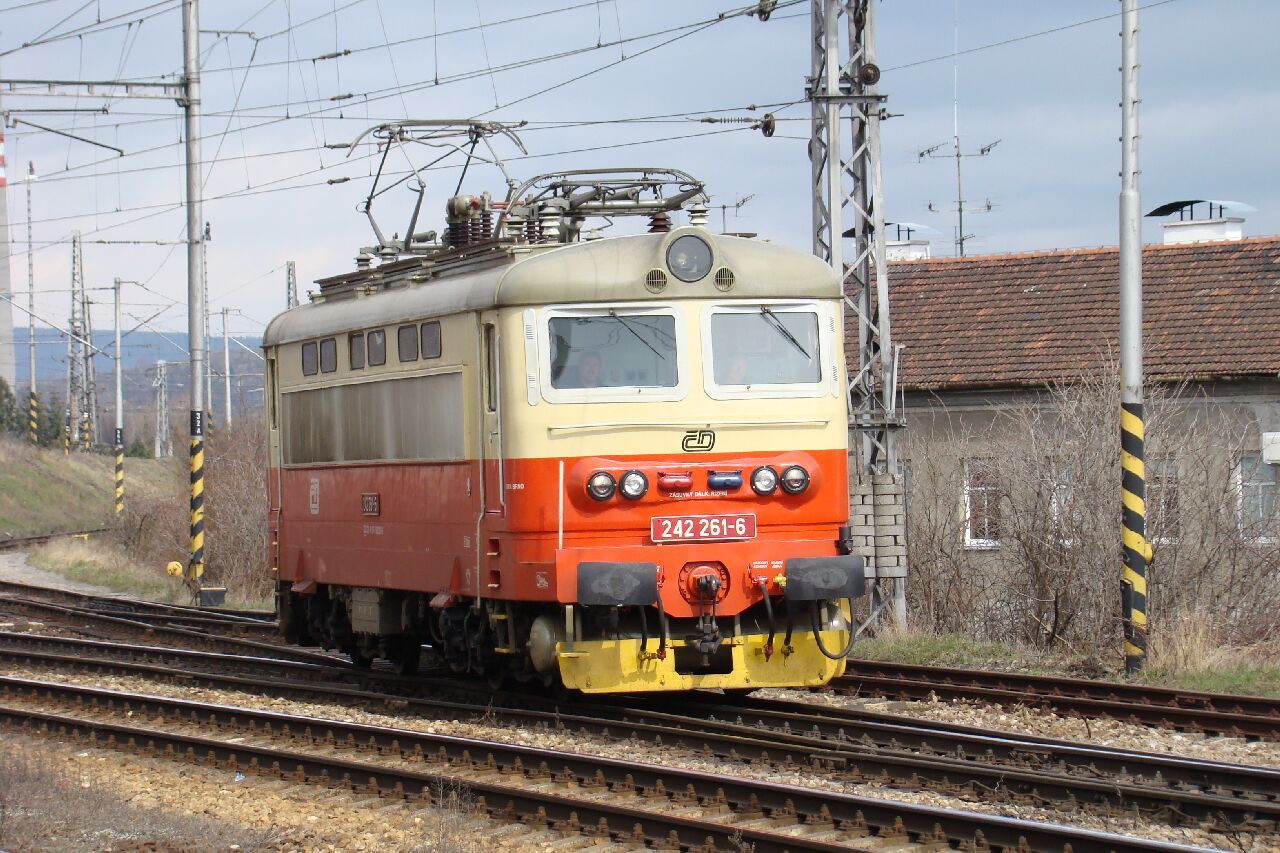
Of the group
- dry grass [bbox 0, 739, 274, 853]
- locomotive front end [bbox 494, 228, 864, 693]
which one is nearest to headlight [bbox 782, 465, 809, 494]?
locomotive front end [bbox 494, 228, 864, 693]

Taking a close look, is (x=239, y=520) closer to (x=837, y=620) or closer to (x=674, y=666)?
(x=674, y=666)

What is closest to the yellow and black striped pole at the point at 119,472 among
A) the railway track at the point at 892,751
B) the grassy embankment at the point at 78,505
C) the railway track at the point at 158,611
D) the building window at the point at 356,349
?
the grassy embankment at the point at 78,505

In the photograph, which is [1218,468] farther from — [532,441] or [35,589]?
[35,589]

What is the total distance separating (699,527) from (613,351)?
52.5 inches

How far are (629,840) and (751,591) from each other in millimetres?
3207

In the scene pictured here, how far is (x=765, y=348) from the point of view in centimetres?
1205

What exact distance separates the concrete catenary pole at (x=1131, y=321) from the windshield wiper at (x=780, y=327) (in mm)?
3358

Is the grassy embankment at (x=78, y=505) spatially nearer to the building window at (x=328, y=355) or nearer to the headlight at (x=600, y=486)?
the building window at (x=328, y=355)

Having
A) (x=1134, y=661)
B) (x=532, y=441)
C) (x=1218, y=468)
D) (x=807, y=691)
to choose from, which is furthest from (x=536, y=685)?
(x=1218, y=468)

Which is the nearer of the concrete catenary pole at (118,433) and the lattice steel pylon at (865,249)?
the lattice steel pylon at (865,249)

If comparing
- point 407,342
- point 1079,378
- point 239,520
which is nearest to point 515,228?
point 407,342

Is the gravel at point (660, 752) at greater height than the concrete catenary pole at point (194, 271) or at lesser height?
lesser

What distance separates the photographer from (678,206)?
13.6 m

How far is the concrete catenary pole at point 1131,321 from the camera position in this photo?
46.2ft
